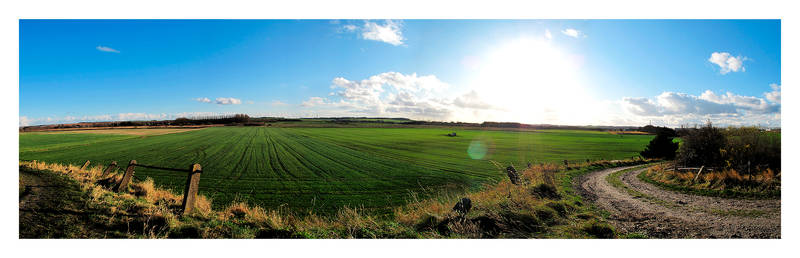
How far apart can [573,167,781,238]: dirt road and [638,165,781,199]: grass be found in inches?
20.5

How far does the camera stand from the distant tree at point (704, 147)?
10430 millimetres

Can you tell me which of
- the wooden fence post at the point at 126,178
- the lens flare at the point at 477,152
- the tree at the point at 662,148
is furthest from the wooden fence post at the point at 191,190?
the tree at the point at 662,148

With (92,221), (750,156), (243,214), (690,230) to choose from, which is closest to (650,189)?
(750,156)

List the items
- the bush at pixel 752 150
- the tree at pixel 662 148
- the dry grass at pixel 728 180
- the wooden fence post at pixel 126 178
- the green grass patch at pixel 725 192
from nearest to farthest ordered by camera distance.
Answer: the wooden fence post at pixel 126 178 < the green grass patch at pixel 725 192 < the dry grass at pixel 728 180 < the bush at pixel 752 150 < the tree at pixel 662 148

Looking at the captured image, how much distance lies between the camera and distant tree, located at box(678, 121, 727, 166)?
34.2 feet

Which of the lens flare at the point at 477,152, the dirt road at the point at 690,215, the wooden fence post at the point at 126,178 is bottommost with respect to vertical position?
the lens flare at the point at 477,152

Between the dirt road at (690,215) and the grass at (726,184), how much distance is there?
52 cm

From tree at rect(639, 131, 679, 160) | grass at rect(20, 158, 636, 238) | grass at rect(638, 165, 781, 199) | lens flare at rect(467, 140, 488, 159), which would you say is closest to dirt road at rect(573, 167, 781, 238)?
grass at rect(638, 165, 781, 199)

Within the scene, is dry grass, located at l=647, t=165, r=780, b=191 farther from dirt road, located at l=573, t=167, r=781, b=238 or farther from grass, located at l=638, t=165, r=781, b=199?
dirt road, located at l=573, t=167, r=781, b=238

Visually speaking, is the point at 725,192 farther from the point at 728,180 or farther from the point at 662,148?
the point at 662,148

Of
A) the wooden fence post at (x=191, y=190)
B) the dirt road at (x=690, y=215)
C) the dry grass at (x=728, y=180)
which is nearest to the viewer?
the wooden fence post at (x=191, y=190)

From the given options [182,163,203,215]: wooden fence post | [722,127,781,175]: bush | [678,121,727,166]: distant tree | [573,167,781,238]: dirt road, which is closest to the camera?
[182,163,203,215]: wooden fence post

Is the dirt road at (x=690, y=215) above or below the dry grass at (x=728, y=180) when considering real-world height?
below

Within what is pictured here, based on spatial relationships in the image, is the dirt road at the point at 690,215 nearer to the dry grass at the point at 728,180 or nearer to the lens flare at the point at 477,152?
the dry grass at the point at 728,180
